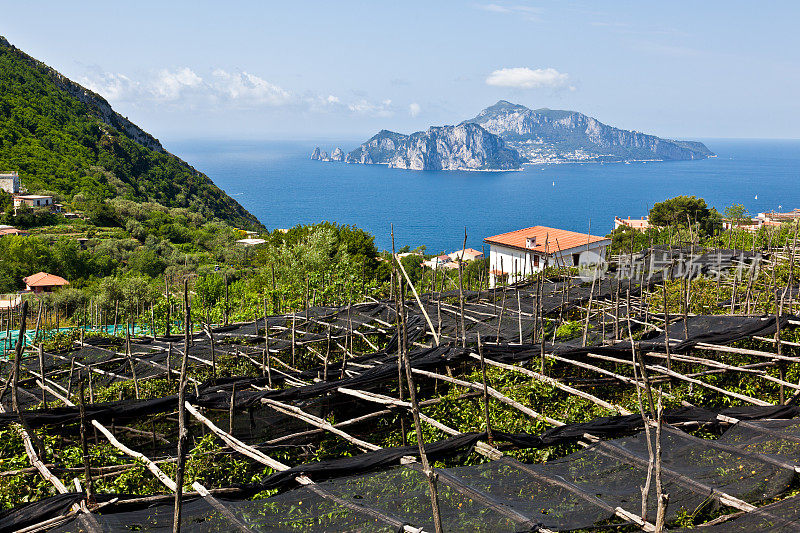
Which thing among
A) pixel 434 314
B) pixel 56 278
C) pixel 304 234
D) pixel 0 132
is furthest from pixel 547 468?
pixel 0 132

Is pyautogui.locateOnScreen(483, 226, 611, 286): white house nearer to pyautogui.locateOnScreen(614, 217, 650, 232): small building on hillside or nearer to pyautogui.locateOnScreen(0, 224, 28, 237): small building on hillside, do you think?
pyautogui.locateOnScreen(614, 217, 650, 232): small building on hillside

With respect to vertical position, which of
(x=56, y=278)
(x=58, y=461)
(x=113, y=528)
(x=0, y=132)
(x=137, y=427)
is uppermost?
(x=0, y=132)

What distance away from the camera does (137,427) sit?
7.78m

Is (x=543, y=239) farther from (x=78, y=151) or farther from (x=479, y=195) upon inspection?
(x=479, y=195)

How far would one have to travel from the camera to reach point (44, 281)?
36.0 meters

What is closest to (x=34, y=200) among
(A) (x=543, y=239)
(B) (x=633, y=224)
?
(A) (x=543, y=239)

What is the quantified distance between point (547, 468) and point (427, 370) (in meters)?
2.88

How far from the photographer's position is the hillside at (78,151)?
59.1m

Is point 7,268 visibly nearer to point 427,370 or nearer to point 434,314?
point 434,314

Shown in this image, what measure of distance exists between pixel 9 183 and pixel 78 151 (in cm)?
1438

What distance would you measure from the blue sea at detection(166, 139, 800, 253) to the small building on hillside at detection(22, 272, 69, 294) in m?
44.7

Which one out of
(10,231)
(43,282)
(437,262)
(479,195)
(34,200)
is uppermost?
(34,200)

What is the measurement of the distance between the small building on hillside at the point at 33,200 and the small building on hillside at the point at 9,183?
1635 millimetres

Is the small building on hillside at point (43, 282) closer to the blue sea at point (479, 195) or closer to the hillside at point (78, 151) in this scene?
the hillside at point (78, 151)
